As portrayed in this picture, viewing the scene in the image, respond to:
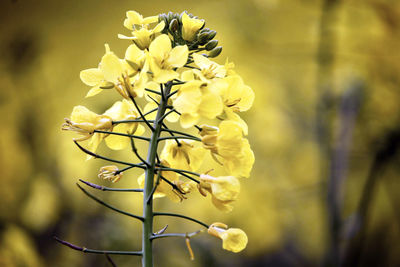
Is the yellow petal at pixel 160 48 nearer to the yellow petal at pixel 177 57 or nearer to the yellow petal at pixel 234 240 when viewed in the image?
the yellow petal at pixel 177 57

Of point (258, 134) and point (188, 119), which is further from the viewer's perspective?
point (258, 134)

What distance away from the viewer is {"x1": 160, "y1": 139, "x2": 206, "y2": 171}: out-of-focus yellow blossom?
63cm

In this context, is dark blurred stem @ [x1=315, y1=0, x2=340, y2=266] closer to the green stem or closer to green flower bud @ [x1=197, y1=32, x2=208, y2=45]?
green flower bud @ [x1=197, y1=32, x2=208, y2=45]

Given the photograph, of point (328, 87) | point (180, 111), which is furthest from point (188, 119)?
point (328, 87)

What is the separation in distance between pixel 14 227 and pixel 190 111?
51.1 inches

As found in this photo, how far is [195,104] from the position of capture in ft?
1.68

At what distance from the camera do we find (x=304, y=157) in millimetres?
2236

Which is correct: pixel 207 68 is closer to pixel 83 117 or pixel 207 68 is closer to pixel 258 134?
pixel 83 117

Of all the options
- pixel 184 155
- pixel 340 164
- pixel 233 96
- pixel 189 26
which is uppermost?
pixel 189 26

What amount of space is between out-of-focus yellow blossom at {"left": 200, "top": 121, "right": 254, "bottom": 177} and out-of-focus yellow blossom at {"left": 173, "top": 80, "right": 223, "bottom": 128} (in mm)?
37

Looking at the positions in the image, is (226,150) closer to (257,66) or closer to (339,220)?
(339,220)

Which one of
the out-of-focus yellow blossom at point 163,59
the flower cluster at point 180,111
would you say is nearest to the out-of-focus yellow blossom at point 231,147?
the flower cluster at point 180,111

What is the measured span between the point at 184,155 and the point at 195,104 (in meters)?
0.14

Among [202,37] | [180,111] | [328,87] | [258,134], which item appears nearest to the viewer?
[180,111]
